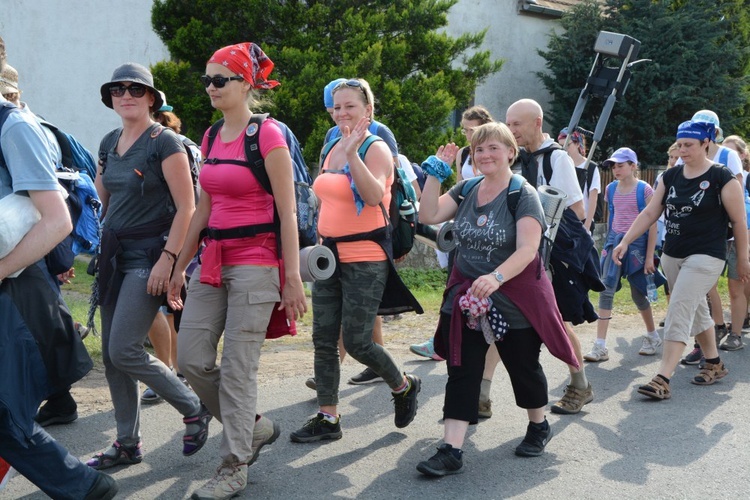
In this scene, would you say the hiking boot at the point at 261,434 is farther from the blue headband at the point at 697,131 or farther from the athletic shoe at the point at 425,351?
the blue headband at the point at 697,131

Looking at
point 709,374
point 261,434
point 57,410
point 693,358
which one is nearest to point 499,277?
point 261,434

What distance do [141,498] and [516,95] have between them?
14.6 m

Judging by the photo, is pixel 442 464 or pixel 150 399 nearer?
pixel 442 464

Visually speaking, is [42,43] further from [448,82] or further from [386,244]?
[386,244]

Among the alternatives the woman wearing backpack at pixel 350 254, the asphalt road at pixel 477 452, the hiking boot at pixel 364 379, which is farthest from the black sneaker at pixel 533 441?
the hiking boot at pixel 364 379

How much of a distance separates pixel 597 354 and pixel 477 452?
2758 mm

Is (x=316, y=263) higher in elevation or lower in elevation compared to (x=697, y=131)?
lower

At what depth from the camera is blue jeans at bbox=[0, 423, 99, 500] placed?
3.16m

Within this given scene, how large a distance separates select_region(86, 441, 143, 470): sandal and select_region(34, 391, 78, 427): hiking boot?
2.48 ft

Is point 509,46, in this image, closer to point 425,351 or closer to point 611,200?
point 611,200

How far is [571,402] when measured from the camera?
560 cm

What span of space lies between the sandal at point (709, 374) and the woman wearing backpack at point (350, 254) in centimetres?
287

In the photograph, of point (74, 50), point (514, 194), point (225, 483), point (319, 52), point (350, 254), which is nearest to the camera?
point (225, 483)

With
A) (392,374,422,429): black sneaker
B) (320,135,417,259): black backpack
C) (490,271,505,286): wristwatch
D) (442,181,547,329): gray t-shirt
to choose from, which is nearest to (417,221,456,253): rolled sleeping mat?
(320,135,417,259): black backpack
